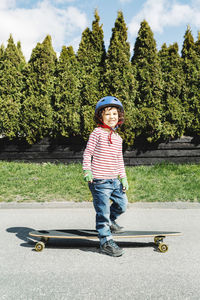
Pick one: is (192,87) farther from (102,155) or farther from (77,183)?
(102,155)

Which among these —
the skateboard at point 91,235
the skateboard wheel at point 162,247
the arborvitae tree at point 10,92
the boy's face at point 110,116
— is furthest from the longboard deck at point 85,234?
the arborvitae tree at point 10,92

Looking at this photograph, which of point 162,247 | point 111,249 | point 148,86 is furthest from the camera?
point 148,86

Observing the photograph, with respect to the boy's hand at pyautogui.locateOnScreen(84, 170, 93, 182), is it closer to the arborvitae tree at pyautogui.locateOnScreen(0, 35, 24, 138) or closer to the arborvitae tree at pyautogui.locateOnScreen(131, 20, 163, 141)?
the arborvitae tree at pyautogui.locateOnScreen(131, 20, 163, 141)

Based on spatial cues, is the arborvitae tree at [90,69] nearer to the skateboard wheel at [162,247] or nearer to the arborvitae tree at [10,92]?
the arborvitae tree at [10,92]

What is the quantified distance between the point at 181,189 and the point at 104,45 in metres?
5.66

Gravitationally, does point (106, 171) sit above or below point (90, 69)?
below

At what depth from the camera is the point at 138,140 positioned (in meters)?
9.20

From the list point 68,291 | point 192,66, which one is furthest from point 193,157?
point 68,291

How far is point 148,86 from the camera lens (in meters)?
8.94

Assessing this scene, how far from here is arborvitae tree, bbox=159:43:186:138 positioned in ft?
28.9

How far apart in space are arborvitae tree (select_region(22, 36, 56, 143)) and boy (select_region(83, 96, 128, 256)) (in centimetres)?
575

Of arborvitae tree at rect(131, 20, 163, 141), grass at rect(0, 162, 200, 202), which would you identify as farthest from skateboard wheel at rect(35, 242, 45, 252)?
arborvitae tree at rect(131, 20, 163, 141)

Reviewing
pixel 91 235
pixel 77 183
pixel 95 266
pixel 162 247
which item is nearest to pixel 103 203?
pixel 91 235

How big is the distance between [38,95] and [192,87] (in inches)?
191
